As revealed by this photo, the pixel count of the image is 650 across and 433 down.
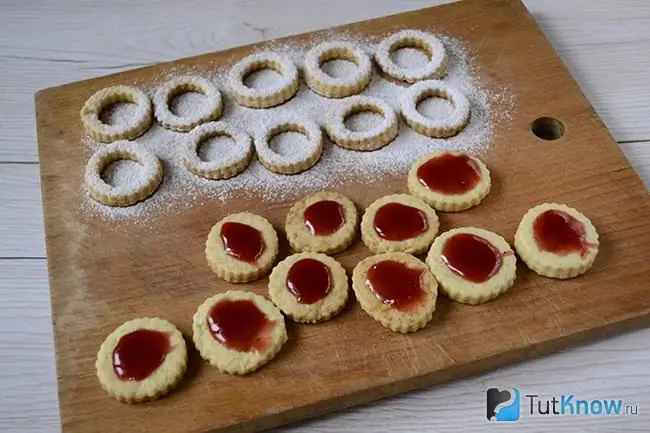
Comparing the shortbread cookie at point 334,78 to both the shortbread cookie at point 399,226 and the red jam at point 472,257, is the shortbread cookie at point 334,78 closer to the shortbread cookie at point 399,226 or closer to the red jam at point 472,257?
the shortbread cookie at point 399,226

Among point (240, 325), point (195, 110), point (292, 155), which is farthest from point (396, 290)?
point (195, 110)

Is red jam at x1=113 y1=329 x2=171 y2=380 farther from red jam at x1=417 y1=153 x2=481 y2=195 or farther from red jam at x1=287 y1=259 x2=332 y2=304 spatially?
red jam at x1=417 y1=153 x2=481 y2=195

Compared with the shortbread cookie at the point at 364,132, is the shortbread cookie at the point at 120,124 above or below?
below

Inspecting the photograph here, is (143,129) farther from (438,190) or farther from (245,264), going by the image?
(438,190)

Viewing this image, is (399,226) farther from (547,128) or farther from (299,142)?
(547,128)

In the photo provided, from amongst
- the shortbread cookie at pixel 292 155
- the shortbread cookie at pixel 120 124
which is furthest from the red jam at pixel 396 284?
the shortbread cookie at pixel 120 124

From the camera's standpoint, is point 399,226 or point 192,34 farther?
point 192,34
